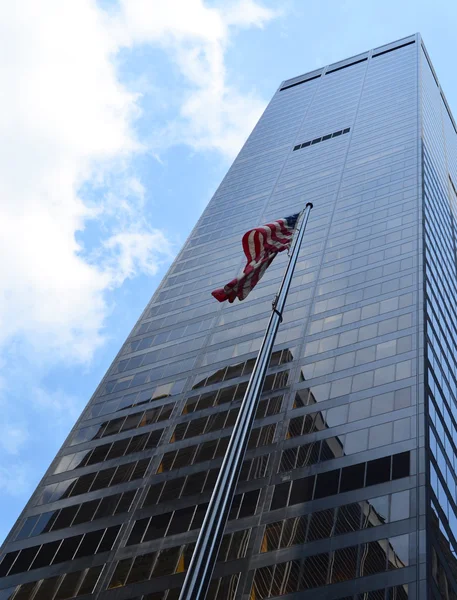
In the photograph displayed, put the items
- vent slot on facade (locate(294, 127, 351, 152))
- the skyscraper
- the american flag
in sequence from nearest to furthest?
the american flag < the skyscraper < vent slot on facade (locate(294, 127, 351, 152))

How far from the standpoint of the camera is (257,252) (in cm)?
2806

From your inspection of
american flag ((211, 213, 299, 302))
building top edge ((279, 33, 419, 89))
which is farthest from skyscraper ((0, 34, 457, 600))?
building top edge ((279, 33, 419, 89))

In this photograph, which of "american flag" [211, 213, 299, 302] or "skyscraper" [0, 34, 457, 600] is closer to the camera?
"american flag" [211, 213, 299, 302]

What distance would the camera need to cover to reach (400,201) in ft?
250

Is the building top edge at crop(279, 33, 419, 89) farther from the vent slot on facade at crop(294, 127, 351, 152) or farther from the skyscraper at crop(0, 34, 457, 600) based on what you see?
the skyscraper at crop(0, 34, 457, 600)

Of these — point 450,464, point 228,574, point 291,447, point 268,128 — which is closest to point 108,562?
point 228,574

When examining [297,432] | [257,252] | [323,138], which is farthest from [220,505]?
[323,138]

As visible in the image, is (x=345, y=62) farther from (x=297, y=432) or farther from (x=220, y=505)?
(x=220, y=505)

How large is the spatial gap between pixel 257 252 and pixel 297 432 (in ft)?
73.5

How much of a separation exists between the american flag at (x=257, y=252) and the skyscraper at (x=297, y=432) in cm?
1686

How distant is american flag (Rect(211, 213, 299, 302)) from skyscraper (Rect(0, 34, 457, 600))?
55.3 ft

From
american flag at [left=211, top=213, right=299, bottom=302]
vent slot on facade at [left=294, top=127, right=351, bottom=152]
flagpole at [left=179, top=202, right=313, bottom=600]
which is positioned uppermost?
vent slot on facade at [left=294, top=127, right=351, bottom=152]

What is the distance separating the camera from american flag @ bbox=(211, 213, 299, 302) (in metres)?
26.9

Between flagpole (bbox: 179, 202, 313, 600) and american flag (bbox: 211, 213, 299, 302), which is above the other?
american flag (bbox: 211, 213, 299, 302)
